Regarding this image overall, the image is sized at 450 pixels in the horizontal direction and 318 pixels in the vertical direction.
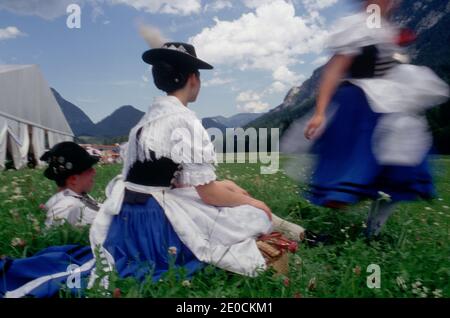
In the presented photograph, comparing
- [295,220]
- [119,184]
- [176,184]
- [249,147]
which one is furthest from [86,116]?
[295,220]

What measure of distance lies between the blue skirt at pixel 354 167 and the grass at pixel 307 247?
0.11 m

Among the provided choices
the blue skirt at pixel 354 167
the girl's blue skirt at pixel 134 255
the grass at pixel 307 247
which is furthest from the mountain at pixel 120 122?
the blue skirt at pixel 354 167

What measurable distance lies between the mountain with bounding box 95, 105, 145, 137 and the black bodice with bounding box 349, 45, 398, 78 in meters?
0.89

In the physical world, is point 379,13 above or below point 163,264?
above

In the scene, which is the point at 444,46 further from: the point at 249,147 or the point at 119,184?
the point at 119,184

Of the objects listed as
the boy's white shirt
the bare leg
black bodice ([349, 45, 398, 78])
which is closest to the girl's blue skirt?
the boy's white shirt

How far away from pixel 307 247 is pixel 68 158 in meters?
1.08

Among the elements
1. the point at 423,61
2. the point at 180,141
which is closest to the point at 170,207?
the point at 180,141

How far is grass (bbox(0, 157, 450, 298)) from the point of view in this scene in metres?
1.83

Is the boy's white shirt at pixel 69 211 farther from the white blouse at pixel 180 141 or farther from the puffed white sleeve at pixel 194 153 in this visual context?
the puffed white sleeve at pixel 194 153

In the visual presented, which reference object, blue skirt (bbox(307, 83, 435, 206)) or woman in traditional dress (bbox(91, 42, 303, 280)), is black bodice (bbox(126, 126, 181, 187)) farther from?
blue skirt (bbox(307, 83, 435, 206))

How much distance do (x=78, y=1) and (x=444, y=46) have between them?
4.62 ft

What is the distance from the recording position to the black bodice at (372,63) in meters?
2.06

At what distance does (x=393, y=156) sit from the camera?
206cm
